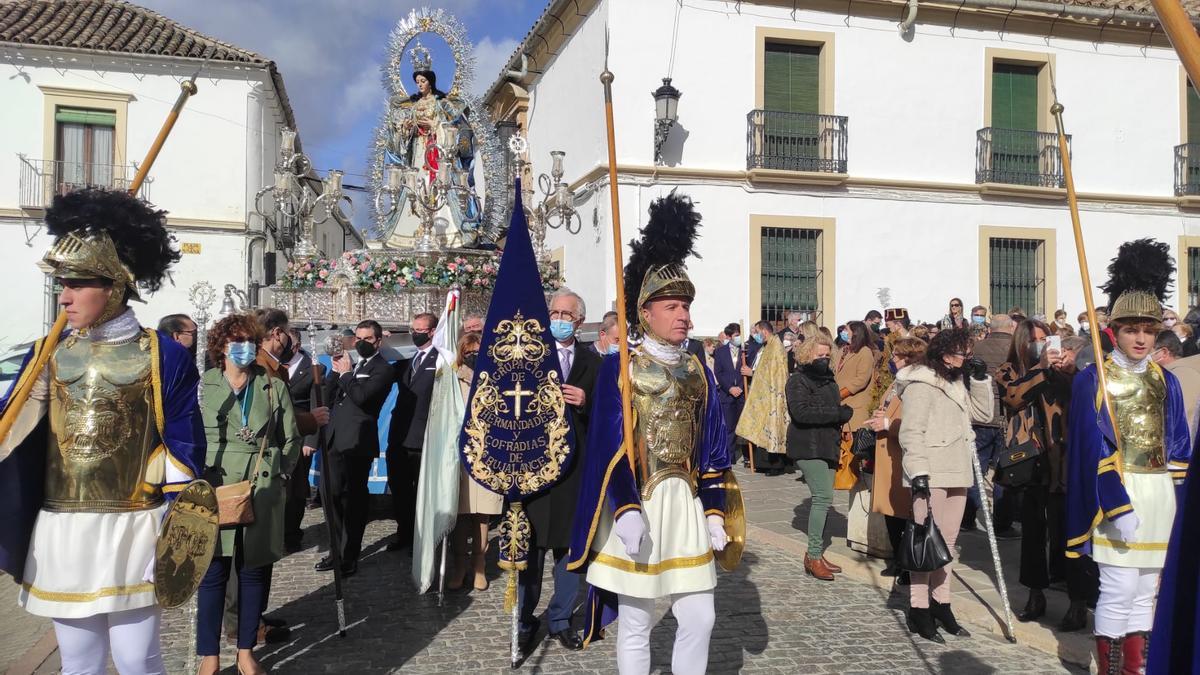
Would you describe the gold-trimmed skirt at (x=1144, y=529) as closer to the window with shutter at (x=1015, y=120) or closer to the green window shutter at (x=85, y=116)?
the window with shutter at (x=1015, y=120)

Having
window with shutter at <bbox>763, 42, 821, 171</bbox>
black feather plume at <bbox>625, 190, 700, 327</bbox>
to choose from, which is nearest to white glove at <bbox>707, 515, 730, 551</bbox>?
black feather plume at <bbox>625, 190, 700, 327</bbox>

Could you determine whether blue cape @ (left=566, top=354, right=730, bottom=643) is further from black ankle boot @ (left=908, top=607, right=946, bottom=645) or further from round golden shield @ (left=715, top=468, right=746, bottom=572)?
black ankle boot @ (left=908, top=607, right=946, bottom=645)

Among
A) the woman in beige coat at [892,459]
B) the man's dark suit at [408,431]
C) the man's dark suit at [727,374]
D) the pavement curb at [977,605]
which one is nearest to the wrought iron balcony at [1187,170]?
the man's dark suit at [727,374]

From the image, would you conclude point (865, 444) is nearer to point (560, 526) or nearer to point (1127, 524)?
point (1127, 524)

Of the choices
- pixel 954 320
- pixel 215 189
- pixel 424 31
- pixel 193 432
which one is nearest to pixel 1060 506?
pixel 193 432

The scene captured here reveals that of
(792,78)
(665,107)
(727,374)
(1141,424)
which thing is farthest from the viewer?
(792,78)

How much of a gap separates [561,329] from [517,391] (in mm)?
721

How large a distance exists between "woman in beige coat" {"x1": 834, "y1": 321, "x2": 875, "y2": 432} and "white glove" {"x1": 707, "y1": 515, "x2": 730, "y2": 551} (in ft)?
14.2

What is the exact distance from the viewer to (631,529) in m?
3.47

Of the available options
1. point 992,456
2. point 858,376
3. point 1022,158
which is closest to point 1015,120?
point 1022,158

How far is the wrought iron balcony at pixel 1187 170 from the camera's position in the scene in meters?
18.5

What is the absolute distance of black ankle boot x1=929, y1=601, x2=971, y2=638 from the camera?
18.0 feet

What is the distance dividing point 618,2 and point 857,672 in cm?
1356

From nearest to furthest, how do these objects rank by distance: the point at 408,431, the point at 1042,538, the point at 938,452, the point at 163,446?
the point at 163,446 → the point at 938,452 → the point at 1042,538 → the point at 408,431
